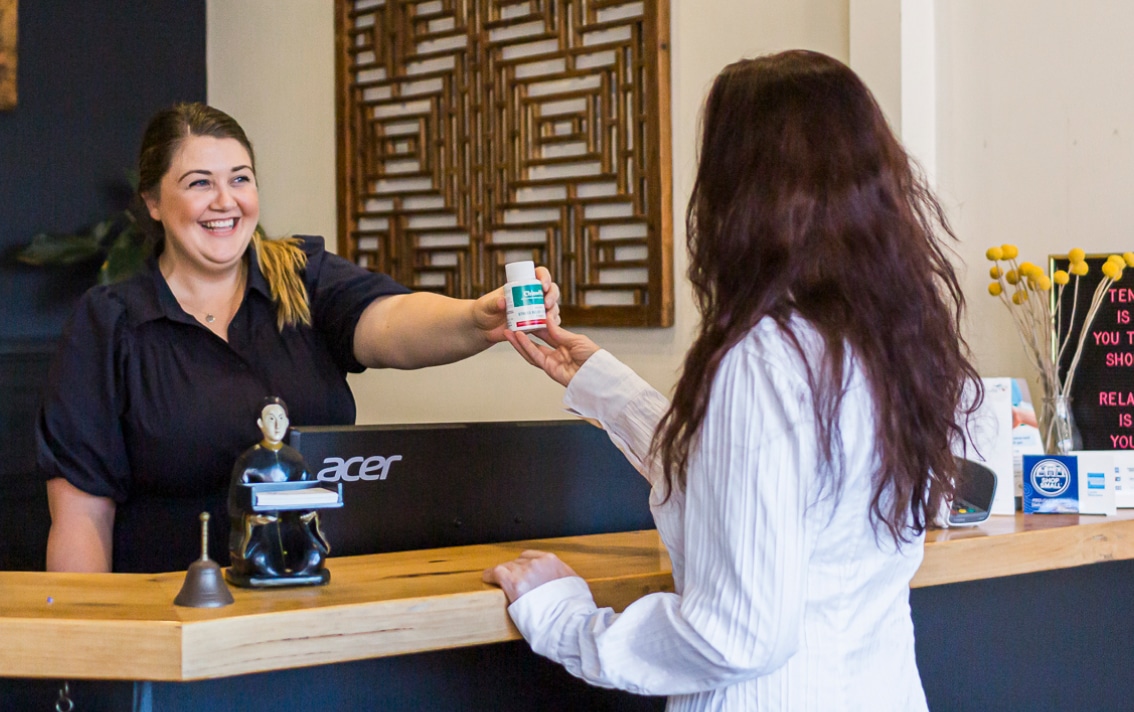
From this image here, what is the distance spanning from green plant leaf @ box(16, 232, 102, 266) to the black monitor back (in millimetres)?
2900

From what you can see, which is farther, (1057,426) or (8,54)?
(8,54)

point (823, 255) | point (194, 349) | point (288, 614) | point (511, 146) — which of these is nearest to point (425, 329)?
point (194, 349)

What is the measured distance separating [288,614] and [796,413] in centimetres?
54

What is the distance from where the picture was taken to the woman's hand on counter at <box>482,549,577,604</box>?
1.34 m

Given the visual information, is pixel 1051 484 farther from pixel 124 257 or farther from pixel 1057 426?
pixel 124 257

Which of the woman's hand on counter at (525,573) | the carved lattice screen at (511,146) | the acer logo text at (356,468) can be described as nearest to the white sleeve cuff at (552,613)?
the woman's hand on counter at (525,573)

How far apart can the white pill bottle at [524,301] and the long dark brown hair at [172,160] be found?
2.49 ft

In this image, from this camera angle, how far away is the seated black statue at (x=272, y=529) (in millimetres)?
1326

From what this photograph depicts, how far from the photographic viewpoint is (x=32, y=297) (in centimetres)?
416

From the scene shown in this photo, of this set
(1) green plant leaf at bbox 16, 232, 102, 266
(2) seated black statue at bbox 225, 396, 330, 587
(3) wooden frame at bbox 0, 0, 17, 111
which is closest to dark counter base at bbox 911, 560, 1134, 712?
(2) seated black statue at bbox 225, 396, 330, 587

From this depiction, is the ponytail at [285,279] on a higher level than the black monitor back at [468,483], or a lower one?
higher

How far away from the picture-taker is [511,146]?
3.68 metres

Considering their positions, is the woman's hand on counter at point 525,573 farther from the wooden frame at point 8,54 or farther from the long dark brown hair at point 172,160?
the wooden frame at point 8,54

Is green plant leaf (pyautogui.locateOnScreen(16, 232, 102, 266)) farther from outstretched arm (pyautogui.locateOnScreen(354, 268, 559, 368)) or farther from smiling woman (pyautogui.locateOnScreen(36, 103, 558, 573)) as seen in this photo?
outstretched arm (pyautogui.locateOnScreen(354, 268, 559, 368))
